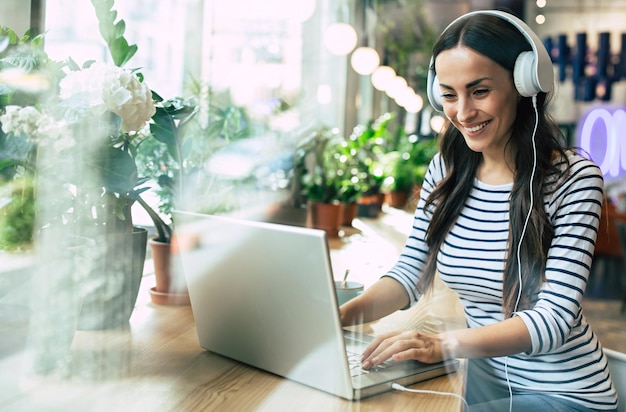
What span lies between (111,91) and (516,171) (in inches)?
22.5

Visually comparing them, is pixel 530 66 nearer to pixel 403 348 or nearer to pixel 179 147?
pixel 403 348

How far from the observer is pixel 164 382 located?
779mm

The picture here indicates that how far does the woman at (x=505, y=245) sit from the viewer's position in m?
0.84

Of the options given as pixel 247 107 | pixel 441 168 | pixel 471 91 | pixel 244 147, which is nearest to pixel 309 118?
pixel 247 107

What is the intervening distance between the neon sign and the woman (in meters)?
3.21

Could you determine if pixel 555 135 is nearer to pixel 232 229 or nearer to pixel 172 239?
pixel 232 229

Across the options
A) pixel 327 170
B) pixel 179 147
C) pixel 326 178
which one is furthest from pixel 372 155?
pixel 179 147

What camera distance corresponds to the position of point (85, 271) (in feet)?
2.77

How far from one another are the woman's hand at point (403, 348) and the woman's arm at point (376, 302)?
95mm

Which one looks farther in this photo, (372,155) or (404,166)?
(404,166)

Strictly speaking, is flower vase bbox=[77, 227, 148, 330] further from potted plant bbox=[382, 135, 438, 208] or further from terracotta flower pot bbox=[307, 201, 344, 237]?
potted plant bbox=[382, 135, 438, 208]

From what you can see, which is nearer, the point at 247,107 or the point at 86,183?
the point at 86,183

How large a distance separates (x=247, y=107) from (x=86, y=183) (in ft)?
3.49

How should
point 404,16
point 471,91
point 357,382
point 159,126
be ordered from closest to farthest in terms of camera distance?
point 357,382 → point 471,91 → point 159,126 → point 404,16
